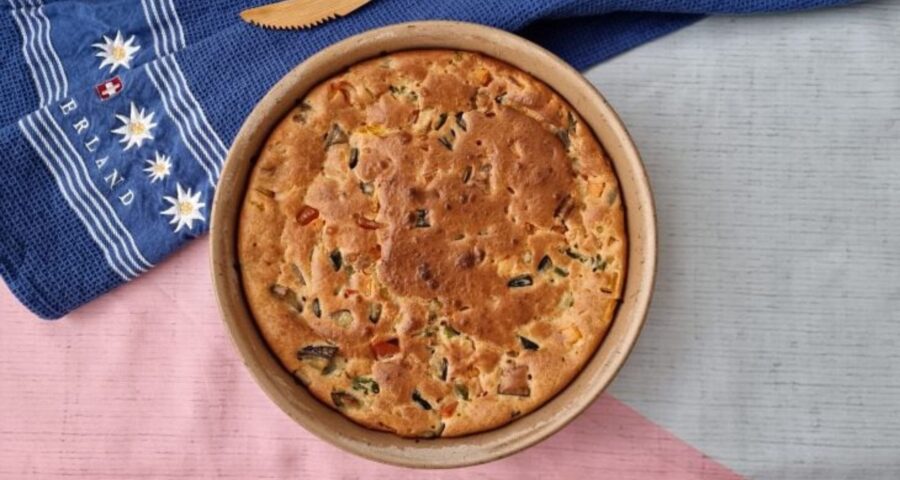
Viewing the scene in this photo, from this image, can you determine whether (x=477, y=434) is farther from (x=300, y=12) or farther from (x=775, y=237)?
(x=300, y=12)

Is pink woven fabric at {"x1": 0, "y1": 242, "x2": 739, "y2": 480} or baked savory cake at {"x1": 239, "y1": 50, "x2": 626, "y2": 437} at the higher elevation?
baked savory cake at {"x1": 239, "y1": 50, "x2": 626, "y2": 437}

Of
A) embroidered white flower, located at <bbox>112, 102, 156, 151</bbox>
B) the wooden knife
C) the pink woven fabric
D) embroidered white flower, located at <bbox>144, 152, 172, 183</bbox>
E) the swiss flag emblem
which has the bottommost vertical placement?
the pink woven fabric

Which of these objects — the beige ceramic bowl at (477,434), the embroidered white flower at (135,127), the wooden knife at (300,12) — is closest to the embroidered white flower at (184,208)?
the embroidered white flower at (135,127)

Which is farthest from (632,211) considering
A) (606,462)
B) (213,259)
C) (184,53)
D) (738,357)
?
(184,53)

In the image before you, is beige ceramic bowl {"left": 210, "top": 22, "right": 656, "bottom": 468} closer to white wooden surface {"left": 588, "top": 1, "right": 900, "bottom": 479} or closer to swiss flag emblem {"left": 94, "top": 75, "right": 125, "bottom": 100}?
white wooden surface {"left": 588, "top": 1, "right": 900, "bottom": 479}

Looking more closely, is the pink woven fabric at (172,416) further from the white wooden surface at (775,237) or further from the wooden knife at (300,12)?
the wooden knife at (300,12)

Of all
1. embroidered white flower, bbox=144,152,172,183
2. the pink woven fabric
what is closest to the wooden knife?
embroidered white flower, bbox=144,152,172,183

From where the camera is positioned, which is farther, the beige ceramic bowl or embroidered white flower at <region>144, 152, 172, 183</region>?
embroidered white flower at <region>144, 152, 172, 183</region>
